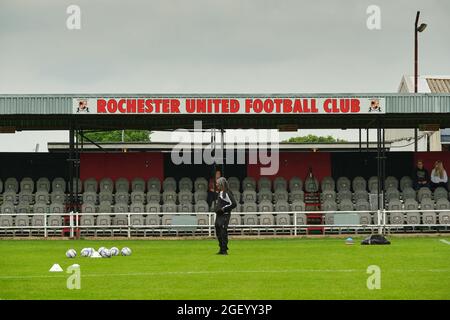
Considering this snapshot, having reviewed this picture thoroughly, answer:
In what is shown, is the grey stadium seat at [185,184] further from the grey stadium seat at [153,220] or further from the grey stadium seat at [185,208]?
the grey stadium seat at [153,220]

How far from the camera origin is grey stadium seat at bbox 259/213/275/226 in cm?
3478

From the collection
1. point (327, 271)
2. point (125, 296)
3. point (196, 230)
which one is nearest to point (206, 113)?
point (196, 230)

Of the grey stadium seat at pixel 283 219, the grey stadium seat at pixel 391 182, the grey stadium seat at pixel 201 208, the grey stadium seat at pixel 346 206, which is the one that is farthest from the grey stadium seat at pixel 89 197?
the grey stadium seat at pixel 391 182

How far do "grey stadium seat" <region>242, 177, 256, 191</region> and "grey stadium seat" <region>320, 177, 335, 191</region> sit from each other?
2722 mm

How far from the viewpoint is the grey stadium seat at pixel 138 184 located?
127ft

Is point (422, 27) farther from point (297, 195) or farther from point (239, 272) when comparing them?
point (239, 272)

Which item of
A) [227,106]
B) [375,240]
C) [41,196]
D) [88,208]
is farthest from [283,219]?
[41,196]

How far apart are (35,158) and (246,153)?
29.2 ft

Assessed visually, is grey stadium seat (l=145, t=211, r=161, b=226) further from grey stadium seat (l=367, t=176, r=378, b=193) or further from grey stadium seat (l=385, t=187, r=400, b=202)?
grey stadium seat (l=367, t=176, r=378, b=193)

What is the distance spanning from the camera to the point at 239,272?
1909 centimetres

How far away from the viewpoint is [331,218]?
1378 inches

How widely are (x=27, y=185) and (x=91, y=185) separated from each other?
2528mm
